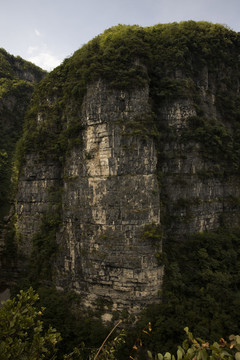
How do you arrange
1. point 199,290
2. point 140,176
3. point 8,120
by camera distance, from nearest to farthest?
point 199,290, point 140,176, point 8,120

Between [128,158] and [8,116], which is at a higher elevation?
[8,116]

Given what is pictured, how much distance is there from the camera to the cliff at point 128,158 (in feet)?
45.0

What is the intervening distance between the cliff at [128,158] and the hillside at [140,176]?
0.08 m

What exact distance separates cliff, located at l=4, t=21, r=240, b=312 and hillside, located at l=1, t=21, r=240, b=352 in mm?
77

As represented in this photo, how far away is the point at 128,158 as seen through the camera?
1383 centimetres

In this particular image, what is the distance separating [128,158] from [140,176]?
1.43m

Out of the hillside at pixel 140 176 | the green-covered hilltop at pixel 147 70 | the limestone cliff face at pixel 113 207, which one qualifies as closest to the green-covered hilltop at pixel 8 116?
the hillside at pixel 140 176

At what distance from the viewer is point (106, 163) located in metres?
14.0

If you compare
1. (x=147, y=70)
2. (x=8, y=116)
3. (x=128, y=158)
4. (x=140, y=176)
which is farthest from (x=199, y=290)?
(x=8, y=116)

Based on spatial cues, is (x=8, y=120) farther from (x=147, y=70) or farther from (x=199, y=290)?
(x=199, y=290)

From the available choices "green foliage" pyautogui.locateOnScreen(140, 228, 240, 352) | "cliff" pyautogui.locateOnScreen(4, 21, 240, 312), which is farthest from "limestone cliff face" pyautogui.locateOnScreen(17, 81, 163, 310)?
"green foliage" pyautogui.locateOnScreen(140, 228, 240, 352)

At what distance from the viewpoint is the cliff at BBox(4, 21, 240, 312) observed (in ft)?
45.0

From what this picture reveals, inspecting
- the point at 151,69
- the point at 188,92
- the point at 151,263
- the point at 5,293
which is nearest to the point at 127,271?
the point at 151,263

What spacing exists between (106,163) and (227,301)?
11473mm
